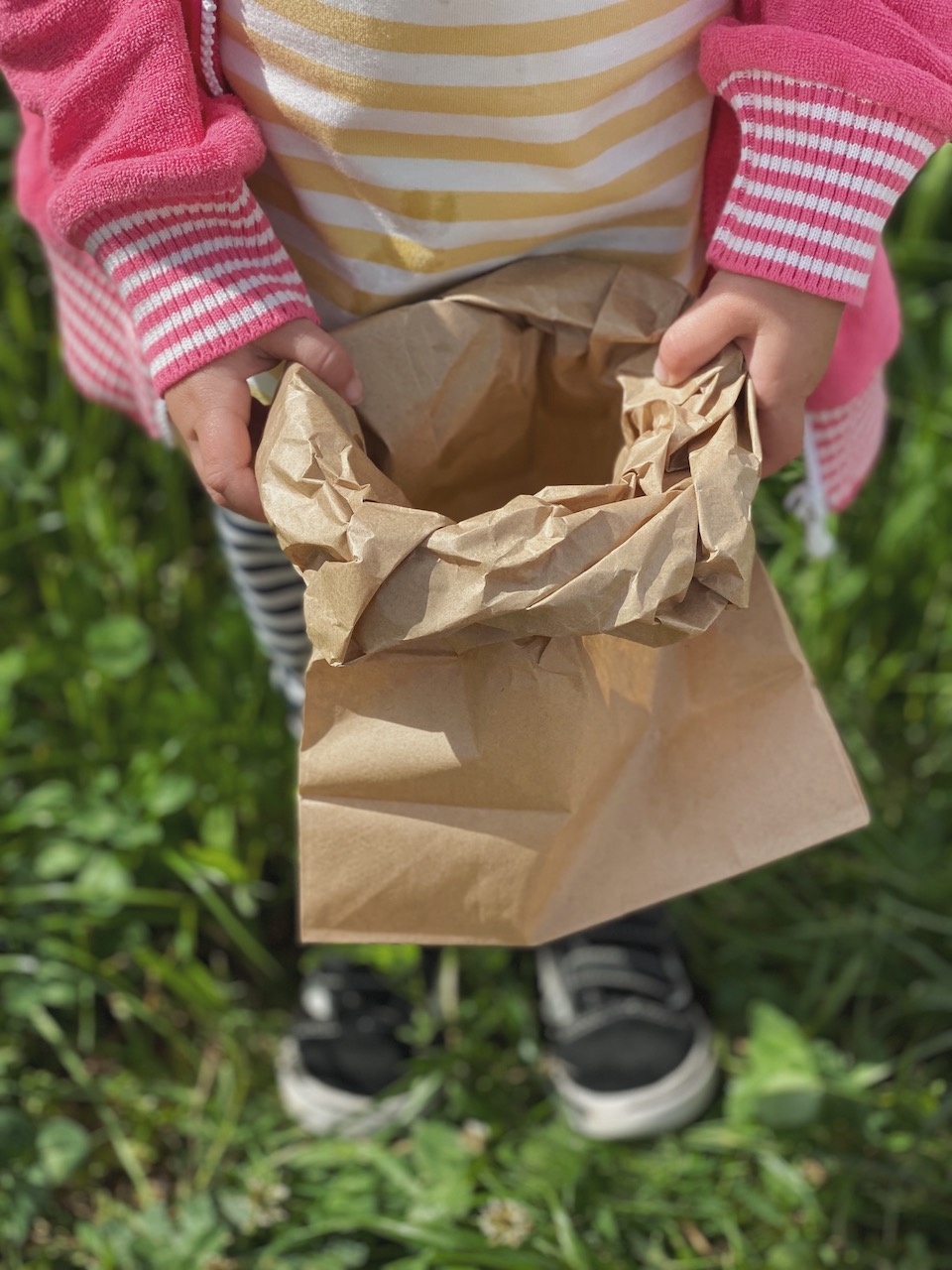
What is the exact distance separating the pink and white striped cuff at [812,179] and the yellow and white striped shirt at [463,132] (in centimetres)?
6

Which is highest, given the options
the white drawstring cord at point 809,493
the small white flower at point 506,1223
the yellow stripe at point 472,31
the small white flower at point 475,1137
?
the yellow stripe at point 472,31

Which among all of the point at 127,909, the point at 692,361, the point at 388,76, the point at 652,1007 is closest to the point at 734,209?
the point at 692,361

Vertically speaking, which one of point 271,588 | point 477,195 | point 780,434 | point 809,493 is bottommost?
point 271,588

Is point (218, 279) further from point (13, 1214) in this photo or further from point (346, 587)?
point (13, 1214)

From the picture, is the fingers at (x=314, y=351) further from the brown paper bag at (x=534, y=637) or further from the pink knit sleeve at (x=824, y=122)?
the pink knit sleeve at (x=824, y=122)

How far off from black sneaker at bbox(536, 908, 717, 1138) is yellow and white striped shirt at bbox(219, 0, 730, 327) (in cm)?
72

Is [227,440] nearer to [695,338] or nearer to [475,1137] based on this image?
[695,338]

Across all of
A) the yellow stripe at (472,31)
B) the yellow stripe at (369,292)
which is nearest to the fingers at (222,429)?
the yellow stripe at (369,292)

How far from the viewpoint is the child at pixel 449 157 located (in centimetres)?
68

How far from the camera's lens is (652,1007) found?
119 centimetres

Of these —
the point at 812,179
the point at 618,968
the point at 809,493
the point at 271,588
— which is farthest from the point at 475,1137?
the point at 812,179

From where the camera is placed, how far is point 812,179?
2.26 ft

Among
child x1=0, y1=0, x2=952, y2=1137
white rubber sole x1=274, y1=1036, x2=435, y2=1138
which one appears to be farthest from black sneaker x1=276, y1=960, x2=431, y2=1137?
child x1=0, y1=0, x2=952, y2=1137

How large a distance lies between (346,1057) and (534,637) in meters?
0.68
